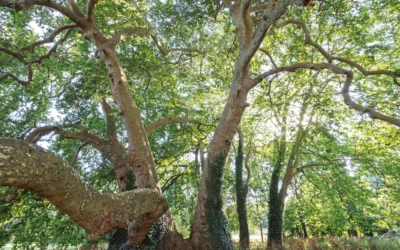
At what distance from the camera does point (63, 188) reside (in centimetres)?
209

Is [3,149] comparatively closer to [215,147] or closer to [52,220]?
[215,147]

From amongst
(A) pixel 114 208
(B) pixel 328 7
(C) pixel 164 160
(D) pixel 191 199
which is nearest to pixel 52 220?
(C) pixel 164 160

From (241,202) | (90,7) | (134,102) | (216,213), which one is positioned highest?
(90,7)

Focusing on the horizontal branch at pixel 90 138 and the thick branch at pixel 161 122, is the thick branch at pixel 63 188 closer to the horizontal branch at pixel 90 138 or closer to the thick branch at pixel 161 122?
the thick branch at pixel 161 122

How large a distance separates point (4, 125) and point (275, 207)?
Result: 30.0 ft

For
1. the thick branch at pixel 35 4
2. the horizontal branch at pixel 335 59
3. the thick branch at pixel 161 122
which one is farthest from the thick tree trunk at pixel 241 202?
the thick branch at pixel 35 4

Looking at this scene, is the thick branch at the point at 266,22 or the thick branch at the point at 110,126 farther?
the thick branch at the point at 110,126

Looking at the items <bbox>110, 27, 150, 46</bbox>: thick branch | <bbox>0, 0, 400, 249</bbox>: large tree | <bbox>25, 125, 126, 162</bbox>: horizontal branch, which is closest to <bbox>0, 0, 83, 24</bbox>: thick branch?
<bbox>0, 0, 400, 249</bbox>: large tree

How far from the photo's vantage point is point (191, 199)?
31.4 ft

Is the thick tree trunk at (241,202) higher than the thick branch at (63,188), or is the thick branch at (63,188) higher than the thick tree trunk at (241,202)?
the thick tree trunk at (241,202)

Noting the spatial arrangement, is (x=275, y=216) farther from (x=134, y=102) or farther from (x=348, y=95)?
(x=134, y=102)

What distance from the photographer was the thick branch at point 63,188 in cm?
170

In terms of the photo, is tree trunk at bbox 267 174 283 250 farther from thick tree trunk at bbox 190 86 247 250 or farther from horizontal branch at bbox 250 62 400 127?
horizontal branch at bbox 250 62 400 127

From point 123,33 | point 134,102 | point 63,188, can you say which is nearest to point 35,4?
point 123,33
